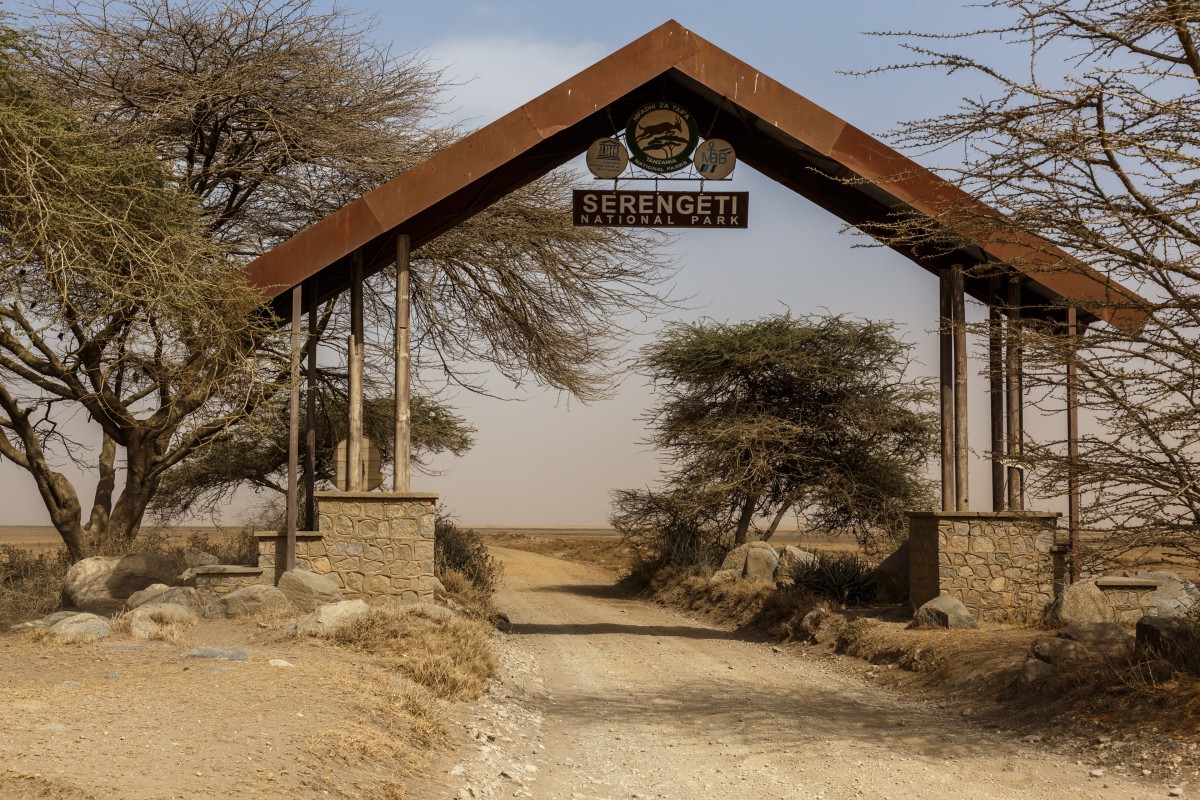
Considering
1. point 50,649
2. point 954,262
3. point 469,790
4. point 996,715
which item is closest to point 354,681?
point 469,790

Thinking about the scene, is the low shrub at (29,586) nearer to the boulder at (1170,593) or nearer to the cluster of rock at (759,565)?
the cluster of rock at (759,565)

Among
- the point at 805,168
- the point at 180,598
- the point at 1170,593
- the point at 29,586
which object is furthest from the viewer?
the point at 29,586

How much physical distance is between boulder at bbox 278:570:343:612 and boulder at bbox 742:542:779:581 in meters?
9.79

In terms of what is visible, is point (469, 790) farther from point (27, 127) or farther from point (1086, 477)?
point (27, 127)

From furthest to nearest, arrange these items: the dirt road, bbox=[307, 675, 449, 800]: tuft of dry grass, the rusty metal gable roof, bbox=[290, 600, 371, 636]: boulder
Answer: the rusty metal gable roof, bbox=[290, 600, 371, 636]: boulder, the dirt road, bbox=[307, 675, 449, 800]: tuft of dry grass

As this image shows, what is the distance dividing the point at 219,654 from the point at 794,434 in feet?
52.6

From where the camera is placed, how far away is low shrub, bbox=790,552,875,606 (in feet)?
55.0

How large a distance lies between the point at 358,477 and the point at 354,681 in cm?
578

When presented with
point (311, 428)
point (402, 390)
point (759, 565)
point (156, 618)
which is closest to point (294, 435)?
point (311, 428)

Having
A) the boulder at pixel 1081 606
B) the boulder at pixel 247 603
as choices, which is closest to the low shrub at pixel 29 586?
the boulder at pixel 247 603

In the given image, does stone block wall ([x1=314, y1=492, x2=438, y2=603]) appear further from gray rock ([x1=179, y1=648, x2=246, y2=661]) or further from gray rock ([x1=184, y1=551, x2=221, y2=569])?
gray rock ([x1=184, y1=551, x2=221, y2=569])

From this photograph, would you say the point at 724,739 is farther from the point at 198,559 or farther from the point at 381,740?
the point at 198,559

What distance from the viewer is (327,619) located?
11.2 m

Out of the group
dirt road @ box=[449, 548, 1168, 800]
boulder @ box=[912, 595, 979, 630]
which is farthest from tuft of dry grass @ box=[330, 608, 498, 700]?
boulder @ box=[912, 595, 979, 630]
